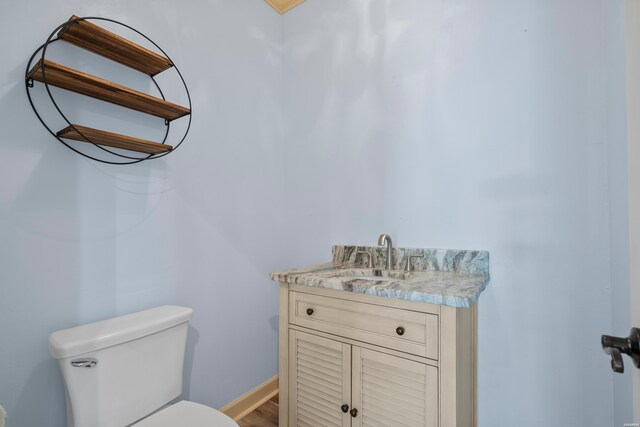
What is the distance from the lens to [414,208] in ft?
5.42

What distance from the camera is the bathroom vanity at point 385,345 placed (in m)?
1.06

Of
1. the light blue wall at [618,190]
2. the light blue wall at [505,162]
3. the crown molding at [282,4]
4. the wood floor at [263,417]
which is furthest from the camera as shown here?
the crown molding at [282,4]

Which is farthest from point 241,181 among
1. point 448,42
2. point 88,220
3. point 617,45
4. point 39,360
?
point 617,45

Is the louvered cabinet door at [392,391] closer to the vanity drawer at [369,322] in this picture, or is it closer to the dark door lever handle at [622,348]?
the vanity drawer at [369,322]

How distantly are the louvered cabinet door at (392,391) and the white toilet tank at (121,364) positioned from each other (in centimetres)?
74

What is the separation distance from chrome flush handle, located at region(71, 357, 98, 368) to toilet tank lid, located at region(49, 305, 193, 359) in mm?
28

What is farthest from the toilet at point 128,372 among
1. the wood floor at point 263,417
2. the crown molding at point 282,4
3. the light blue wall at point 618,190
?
the crown molding at point 282,4

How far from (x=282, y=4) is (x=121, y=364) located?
2267 millimetres

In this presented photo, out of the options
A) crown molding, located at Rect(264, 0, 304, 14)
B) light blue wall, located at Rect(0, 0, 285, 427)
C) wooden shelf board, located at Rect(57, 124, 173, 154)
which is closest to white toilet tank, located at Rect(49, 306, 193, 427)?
light blue wall, located at Rect(0, 0, 285, 427)

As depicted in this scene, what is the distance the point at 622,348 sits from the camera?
1.74ft

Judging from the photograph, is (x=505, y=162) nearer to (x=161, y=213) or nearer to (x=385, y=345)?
(x=385, y=345)

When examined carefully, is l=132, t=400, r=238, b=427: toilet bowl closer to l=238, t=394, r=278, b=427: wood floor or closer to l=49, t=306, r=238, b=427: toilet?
l=49, t=306, r=238, b=427: toilet

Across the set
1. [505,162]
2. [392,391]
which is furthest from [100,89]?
[505,162]

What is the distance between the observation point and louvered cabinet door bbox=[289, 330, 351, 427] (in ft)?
4.17
